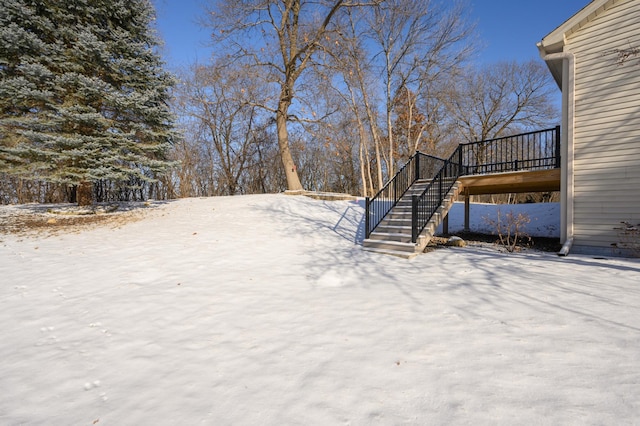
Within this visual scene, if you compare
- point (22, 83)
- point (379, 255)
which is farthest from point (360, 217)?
point (22, 83)

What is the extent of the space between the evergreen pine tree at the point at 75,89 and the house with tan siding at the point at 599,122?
11.8m

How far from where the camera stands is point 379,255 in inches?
247

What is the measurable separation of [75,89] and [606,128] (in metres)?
14.7

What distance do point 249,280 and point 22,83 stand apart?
32.5 feet

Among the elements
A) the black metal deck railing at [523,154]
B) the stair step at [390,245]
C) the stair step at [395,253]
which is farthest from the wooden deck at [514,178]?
the stair step at [395,253]

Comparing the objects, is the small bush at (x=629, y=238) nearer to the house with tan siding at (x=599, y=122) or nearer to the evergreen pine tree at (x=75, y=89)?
the house with tan siding at (x=599, y=122)

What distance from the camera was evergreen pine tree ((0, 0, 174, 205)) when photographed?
8.61 metres

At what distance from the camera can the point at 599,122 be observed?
609 centimetres

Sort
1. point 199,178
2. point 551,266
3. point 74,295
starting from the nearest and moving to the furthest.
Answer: point 74,295 → point 551,266 → point 199,178

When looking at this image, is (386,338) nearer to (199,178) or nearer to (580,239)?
(580,239)

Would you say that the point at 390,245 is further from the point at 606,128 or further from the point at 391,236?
the point at 606,128

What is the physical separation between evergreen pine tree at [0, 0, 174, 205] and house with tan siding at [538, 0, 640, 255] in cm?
1181

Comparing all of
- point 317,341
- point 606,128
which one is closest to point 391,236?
point 317,341

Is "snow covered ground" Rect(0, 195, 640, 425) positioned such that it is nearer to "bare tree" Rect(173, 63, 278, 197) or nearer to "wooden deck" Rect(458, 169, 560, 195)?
"wooden deck" Rect(458, 169, 560, 195)
